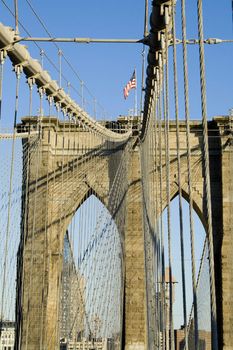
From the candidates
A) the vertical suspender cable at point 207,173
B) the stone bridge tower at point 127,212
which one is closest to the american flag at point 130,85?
the stone bridge tower at point 127,212

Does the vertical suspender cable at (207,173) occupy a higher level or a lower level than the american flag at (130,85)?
lower

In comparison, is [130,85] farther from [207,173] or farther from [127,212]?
[207,173]

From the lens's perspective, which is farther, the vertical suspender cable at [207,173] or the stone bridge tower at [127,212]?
the stone bridge tower at [127,212]

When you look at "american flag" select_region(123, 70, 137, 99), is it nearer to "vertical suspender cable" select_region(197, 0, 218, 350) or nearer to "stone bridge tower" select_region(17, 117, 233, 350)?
"stone bridge tower" select_region(17, 117, 233, 350)

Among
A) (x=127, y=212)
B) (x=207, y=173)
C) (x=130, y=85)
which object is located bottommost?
(x=207, y=173)

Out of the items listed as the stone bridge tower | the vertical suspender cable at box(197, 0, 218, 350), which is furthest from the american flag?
the vertical suspender cable at box(197, 0, 218, 350)

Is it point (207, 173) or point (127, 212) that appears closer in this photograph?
point (207, 173)

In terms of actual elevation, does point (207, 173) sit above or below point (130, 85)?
below

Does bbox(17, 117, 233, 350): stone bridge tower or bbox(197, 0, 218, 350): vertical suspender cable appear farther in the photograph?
bbox(17, 117, 233, 350): stone bridge tower

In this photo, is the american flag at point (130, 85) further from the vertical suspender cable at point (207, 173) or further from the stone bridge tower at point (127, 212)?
the vertical suspender cable at point (207, 173)

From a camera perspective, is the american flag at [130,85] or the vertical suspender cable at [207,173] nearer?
the vertical suspender cable at [207,173]

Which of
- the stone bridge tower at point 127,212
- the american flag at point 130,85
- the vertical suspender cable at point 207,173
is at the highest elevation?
the american flag at point 130,85

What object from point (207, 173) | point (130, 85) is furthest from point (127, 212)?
point (207, 173)

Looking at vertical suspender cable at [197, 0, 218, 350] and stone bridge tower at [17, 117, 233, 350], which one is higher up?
stone bridge tower at [17, 117, 233, 350]
